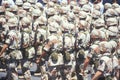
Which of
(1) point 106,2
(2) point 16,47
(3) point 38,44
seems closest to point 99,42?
(2) point 16,47

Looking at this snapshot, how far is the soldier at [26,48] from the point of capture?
49.6 feet

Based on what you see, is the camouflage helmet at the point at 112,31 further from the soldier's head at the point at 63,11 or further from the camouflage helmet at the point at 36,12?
→ the soldier's head at the point at 63,11

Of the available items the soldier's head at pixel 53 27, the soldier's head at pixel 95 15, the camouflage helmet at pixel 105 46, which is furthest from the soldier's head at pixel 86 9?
the camouflage helmet at pixel 105 46

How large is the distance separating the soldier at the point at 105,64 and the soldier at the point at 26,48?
3317 mm

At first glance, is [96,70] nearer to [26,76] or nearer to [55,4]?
[26,76]

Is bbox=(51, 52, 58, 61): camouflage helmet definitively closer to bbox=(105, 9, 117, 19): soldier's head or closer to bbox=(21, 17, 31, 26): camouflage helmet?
bbox=(21, 17, 31, 26): camouflage helmet

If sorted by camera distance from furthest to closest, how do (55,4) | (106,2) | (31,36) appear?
(106,2), (55,4), (31,36)

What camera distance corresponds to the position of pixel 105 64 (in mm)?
12211

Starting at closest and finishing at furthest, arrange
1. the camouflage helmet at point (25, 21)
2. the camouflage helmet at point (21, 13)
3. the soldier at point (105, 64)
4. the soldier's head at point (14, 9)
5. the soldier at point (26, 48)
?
1. the soldier at point (105, 64)
2. the soldier at point (26, 48)
3. the camouflage helmet at point (25, 21)
4. the soldier's head at point (14, 9)
5. the camouflage helmet at point (21, 13)

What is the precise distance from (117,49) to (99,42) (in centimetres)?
88

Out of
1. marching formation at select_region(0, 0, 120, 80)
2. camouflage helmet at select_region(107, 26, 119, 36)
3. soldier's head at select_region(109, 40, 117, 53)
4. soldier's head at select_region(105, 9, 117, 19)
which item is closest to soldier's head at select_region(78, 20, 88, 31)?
marching formation at select_region(0, 0, 120, 80)

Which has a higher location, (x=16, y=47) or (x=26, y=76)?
(x=16, y=47)

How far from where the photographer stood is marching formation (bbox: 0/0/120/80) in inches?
501

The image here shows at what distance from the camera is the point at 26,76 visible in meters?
15.4
